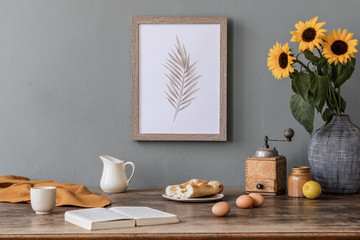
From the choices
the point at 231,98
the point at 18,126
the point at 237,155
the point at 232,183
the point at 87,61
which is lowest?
the point at 232,183

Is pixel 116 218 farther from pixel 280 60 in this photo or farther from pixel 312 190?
pixel 280 60

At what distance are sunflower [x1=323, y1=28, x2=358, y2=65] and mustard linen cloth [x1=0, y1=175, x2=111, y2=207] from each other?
956 mm

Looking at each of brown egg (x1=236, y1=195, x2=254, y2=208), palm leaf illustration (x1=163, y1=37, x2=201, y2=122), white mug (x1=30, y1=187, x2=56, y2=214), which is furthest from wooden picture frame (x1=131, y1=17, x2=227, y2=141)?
white mug (x1=30, y1=187, x2=56, y2=214)

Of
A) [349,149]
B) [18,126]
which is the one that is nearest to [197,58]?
[349,149]

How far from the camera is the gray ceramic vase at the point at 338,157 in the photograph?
1.63m

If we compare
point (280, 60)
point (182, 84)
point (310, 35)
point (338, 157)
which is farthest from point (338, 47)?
point (182, 84)

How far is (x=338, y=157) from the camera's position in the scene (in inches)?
64.1

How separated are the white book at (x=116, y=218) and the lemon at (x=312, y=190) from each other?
0.57 metres

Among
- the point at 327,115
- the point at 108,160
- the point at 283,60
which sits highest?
the point at 283,60

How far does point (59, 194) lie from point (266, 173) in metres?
0.76

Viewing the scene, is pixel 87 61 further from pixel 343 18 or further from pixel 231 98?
pixel 343 18

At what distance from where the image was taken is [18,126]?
6.32ft

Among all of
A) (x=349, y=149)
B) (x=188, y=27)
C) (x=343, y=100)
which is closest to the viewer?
(x=349, y=149)

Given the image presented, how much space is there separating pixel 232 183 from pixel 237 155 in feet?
0.41
